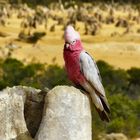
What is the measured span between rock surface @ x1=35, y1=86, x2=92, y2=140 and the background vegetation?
911cm

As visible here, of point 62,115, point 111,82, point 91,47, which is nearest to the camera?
point 62,115

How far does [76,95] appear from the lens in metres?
6.91

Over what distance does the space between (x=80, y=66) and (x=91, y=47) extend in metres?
25.9

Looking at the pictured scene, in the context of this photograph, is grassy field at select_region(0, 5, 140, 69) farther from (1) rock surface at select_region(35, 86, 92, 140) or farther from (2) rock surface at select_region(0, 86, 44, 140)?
(1) rock surface at select_region(35, 86, 92, 140)

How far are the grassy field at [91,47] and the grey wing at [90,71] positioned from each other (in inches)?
900

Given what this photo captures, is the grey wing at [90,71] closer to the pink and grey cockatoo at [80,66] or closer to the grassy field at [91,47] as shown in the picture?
the pink and grey cockatoo at [80,66]

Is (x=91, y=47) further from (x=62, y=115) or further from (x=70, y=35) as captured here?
(x=62, y=115)

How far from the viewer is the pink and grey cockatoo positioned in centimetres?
695

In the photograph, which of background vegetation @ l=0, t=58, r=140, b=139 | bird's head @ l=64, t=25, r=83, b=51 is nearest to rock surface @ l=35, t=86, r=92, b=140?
bird's head @ l=64, t=25, r=83, b=51

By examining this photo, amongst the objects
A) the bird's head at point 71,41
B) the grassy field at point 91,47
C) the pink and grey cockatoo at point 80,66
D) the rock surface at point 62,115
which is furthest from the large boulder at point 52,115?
the grassy field at point 91,47

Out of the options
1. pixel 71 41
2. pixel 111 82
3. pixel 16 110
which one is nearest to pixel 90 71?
pixel 71 41

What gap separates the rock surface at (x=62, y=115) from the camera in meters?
6.85

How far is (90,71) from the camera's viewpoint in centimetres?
701

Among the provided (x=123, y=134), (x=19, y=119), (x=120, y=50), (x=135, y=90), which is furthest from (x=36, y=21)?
(x=19, y=119)
